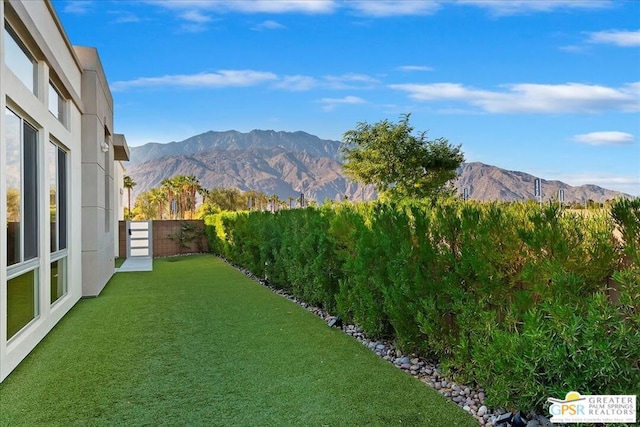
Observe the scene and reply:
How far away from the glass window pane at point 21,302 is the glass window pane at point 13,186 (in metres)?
0.28

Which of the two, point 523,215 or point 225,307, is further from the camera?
point 225,307

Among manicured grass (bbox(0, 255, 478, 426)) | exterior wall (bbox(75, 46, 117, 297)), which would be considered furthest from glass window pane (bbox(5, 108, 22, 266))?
exterior wall (bbox(75, 46, 117, 297))

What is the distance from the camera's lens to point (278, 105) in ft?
198

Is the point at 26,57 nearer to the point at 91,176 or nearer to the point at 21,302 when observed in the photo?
the point at 21,302

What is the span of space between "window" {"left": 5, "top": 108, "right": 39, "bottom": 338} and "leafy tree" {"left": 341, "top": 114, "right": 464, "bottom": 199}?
29.0 m

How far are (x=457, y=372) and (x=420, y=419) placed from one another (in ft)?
2.96

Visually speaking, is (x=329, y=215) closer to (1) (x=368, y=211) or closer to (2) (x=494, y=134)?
(1) (x=368, y=211)

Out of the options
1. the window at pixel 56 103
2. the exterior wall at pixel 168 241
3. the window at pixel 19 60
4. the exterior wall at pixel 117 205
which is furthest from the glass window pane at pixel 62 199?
the exterior wall at pixel 168 241

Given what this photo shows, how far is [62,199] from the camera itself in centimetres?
795

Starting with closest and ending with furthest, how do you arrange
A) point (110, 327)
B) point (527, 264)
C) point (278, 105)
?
point (527, 264)
point (110, 327)
point (278, 105)

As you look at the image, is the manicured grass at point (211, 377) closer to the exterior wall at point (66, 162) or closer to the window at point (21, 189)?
the exterior wall at point (66, 162)

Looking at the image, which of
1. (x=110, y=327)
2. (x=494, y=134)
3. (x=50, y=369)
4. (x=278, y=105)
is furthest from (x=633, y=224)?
(x=278, y=105)

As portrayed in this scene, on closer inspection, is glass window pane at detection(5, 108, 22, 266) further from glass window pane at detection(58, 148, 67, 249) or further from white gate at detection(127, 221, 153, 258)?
white gate at detection(127, 221, 153, 258)

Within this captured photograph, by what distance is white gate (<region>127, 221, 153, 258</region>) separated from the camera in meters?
→ 20.6
